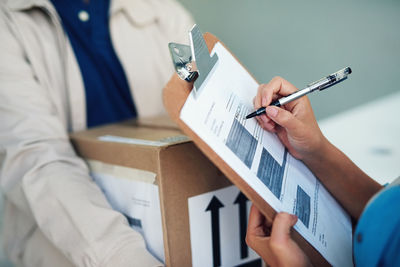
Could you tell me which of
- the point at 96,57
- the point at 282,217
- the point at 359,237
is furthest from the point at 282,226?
the point at 96,57

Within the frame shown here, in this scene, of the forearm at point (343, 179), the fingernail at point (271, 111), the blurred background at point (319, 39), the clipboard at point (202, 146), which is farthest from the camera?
the blurred background at point (319, 39)

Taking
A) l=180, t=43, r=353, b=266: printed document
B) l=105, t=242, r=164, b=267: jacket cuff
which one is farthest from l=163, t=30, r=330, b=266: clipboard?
l=105, t=242, r=164, b=267: jacket cuff

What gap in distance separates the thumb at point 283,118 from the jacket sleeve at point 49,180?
1.12ft

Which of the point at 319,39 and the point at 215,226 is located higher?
the point at 319,39

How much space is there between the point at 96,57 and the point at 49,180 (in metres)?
0.45

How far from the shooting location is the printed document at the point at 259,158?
451 mm

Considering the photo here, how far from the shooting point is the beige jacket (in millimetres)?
667

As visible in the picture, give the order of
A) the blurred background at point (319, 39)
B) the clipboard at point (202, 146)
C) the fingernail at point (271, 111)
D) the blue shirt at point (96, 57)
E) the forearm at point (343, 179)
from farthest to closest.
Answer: the blurred background at point (319, 39), the blue shirt at point (96, 57), the forearm at point (343, 179), the fingernail at point (271, 111), the clipboard at point (202, 146)

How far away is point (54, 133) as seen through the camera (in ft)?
2.70

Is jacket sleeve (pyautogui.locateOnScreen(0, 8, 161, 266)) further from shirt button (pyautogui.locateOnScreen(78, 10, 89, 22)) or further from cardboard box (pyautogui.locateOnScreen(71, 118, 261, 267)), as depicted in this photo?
shirt button (pyautogui.locateOnScreen(78, 10, 89, 22))

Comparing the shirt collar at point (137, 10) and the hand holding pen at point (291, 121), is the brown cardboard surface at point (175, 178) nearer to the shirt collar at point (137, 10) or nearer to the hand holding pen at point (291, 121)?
the hand holding pen at point (291, 121)

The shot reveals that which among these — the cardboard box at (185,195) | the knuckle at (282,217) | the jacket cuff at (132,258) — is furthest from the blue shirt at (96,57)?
the knuckle at (282,217)

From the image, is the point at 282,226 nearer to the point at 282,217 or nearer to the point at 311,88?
the point at 282,217

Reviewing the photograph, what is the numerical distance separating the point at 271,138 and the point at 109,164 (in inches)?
13.7
